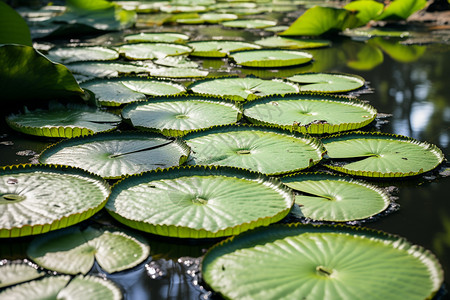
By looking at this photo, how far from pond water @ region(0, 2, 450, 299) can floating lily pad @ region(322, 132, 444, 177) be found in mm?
50

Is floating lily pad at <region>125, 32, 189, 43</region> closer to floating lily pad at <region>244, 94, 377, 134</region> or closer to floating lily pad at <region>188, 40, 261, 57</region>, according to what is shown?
floating lily pad at <region>188, 40, 261, 57</region>

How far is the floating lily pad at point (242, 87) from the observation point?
2895mm

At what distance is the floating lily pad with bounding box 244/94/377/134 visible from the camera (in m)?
2.35

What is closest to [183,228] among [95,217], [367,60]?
[95,217]

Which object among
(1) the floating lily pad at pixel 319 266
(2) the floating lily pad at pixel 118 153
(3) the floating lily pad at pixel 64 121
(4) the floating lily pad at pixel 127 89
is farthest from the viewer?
(4) the floating lily pad at pixel 127 89

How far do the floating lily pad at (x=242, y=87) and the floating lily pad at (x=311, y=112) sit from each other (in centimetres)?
21

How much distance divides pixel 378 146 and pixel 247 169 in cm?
65

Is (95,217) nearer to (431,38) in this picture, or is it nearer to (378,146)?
(378,146)

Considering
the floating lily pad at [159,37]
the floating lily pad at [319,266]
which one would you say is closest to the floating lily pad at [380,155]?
the floating lily pad at [319,266]

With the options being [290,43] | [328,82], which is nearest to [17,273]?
[328,82]

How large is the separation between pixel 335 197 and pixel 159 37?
3.59 meters

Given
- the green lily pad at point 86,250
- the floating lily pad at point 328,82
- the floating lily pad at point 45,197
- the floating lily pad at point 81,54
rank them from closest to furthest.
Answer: the green lily pad at point 86,250 → the floating lily pad at point 45,197 → the floating lily pad at point 328,82 → the floating lily pad at point 81,54

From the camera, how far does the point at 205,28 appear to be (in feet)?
19.1

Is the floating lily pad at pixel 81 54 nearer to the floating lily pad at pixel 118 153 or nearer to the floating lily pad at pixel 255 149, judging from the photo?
the floating lily pad at pixel 118 153
